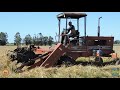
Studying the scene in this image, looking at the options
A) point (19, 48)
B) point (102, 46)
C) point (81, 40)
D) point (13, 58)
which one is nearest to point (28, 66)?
point (13, 58)

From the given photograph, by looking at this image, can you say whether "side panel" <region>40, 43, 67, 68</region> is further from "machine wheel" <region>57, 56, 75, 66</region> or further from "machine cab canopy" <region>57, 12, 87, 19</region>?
"machine cab canopy" <region>57, 12, 87, 19</region>

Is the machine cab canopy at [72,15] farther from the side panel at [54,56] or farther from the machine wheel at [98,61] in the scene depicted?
the machine wheel at [98,61]

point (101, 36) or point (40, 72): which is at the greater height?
point (101, 36)

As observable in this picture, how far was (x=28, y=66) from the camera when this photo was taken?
11.2m

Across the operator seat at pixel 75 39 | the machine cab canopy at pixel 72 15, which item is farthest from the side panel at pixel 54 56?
the machine cab canopy at pixel 72 15

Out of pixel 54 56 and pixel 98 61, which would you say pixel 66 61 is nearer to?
pixel 54 56

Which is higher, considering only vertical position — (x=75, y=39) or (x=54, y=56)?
(x=75, y=39)

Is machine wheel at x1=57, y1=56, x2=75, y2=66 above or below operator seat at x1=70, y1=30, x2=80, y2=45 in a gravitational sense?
below

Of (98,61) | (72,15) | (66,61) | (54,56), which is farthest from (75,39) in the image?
(54,56)

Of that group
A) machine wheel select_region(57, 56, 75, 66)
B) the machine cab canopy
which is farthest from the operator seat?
machine wheel select_region(57, 56, 75, 66)

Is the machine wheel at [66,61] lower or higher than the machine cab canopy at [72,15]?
lower
